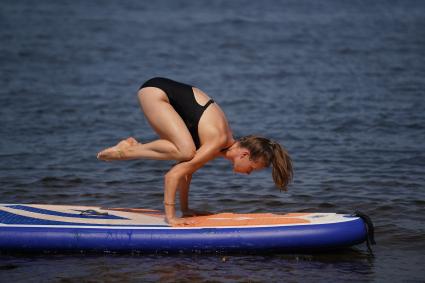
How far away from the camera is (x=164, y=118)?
682 cm

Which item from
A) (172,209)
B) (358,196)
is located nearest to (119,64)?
(358,196)

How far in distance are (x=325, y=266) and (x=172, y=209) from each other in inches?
54.9

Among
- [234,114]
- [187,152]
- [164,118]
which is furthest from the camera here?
[234,114]

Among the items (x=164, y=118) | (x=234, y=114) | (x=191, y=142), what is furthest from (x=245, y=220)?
(x=234, y=114)

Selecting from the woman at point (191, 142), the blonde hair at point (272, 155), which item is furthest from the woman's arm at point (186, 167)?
the blonde hair at point (272, 155)

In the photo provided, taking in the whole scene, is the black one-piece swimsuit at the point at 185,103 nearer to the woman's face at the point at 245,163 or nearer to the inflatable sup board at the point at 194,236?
the woman's face at the point at 245,163

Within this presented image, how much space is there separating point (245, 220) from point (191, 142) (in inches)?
34.0

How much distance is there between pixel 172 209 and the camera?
6836 millimetres

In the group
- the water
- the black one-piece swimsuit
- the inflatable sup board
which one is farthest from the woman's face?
the water

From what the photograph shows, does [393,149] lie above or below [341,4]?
below

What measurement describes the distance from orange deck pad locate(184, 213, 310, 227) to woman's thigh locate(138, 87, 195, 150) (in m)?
0.69

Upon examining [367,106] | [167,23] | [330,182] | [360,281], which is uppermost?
[167,23]

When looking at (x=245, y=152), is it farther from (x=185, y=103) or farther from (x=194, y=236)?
(x=194, y=236)

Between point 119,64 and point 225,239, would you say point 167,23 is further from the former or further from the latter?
point 225,239
